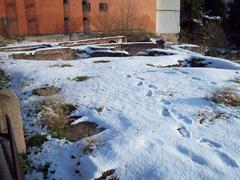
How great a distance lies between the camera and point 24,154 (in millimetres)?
4648

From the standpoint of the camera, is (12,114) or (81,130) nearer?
(12,114)

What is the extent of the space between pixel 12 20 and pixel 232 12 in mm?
23592

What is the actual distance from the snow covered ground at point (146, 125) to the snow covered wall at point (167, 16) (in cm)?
1901

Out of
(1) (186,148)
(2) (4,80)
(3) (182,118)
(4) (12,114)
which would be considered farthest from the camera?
(2) (4,80)

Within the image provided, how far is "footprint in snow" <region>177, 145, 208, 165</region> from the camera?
3963 mm

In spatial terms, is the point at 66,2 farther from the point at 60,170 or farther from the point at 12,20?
the point at 60,170

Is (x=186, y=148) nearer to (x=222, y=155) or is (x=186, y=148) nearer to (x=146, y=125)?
(x=222, y=155)

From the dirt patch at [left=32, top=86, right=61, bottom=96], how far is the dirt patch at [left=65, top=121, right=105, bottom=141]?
1.58 meters

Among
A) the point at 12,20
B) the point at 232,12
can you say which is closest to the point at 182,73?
the point at 12,20

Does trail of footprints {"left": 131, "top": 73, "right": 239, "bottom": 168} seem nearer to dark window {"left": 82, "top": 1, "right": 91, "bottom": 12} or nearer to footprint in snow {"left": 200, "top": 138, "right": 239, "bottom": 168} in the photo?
footprint in snow {"left": 200, "top": 138, "right": 239, "bottom": 168}

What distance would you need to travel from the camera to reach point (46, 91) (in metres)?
6.68

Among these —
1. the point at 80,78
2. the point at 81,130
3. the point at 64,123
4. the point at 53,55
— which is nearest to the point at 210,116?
the point at 81,130

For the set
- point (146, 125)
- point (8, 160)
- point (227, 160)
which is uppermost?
point (8, 160)

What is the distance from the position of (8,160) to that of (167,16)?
24.8 metres
